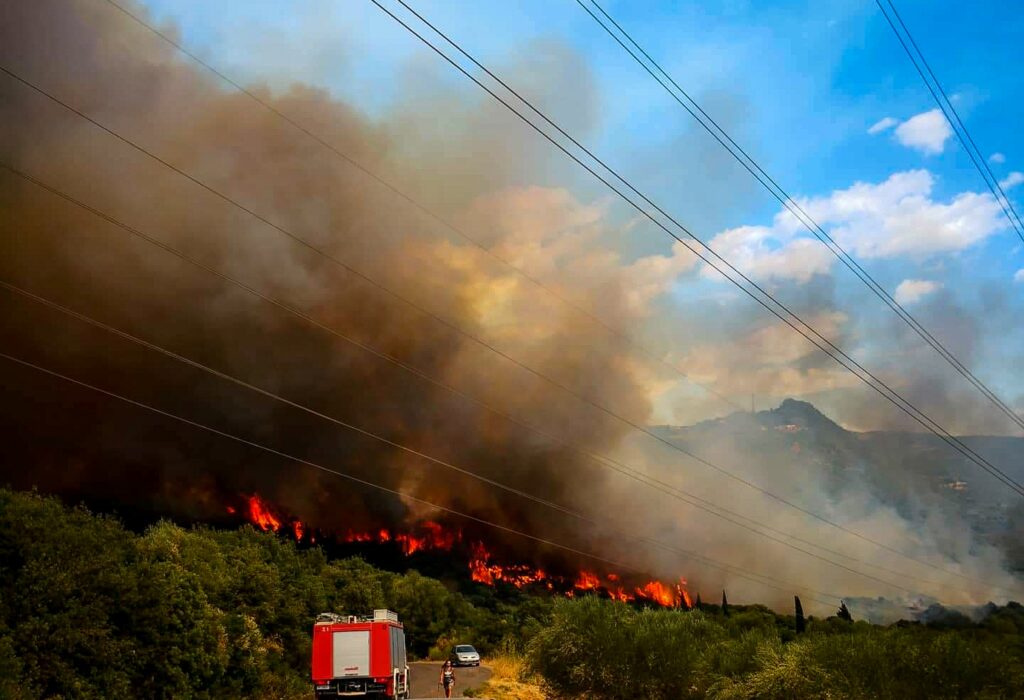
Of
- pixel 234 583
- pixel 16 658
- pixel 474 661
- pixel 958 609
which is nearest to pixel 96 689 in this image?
pixel 16 658

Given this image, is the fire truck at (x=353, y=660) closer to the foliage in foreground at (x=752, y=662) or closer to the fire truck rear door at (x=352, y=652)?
the fire truck rear door at (x=352, y=652)

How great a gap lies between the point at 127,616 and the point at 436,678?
36.4 m

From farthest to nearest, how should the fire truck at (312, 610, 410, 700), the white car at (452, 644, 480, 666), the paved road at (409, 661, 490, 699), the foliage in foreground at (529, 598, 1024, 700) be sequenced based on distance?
1. the white car at (452, 644, 480, 666)
2. the paved road at (409, 661, 490, 699)
3. the fire truck at (312, 610, 410, 700)
4. the foliage in foreground at (529, 598, 1024, 700)

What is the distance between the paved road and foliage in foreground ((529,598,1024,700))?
26.4 ft

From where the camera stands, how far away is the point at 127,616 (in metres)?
36.0

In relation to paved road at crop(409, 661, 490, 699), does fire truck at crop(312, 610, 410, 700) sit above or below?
above

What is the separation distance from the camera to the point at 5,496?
3512cm

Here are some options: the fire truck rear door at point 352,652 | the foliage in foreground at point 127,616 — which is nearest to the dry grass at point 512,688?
the fire truck rear door at point 352,652

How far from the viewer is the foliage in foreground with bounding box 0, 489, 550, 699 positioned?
30.9 m

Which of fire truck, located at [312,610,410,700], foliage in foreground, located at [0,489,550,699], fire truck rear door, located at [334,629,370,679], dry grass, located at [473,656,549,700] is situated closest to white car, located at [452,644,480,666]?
dry grass, located at [473,656,549,700]

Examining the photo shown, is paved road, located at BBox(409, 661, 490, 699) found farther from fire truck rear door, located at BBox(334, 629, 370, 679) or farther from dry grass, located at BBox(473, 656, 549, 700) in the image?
fire truck rear door, located at BBox(334, 629, 370, 679)

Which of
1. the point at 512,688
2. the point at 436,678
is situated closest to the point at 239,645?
the point at 512,688

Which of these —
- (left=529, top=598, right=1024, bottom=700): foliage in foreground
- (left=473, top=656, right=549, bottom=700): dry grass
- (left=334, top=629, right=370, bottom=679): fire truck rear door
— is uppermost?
(left=334, top=629, right=370, bottom=679): fire truck rear door

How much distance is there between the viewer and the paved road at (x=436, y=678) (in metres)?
54.8
